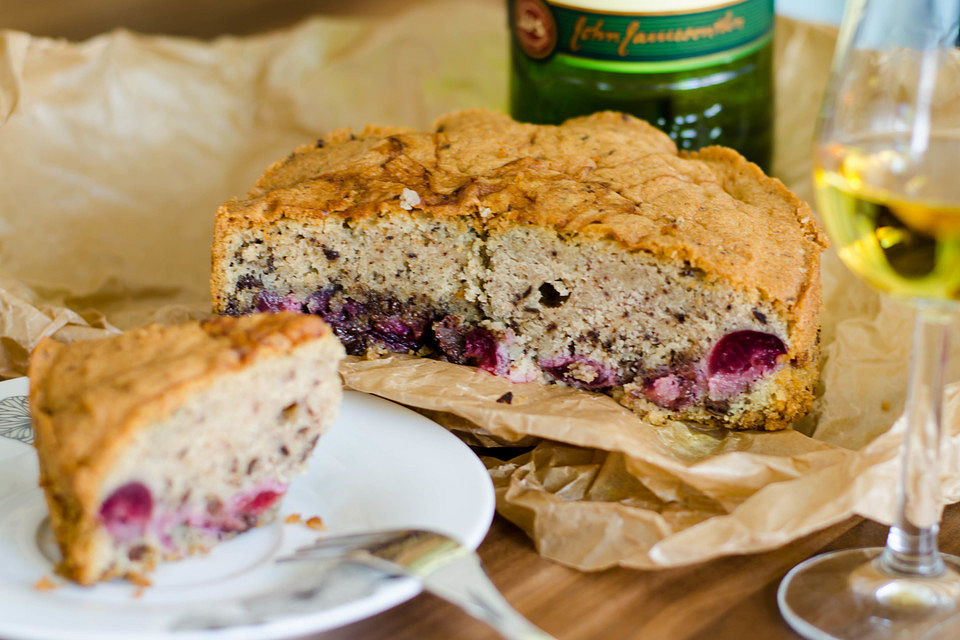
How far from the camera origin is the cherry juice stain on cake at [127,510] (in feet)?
4.86

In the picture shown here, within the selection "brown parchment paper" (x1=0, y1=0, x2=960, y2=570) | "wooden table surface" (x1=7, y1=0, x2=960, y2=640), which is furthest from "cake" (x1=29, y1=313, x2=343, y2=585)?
"brown parchment paper" (x1=0, y1=0, x2=960, y2=570)

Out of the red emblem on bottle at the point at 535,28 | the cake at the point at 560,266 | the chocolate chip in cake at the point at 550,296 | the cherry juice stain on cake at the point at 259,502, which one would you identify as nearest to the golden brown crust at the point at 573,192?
the cake at the point at 560,266

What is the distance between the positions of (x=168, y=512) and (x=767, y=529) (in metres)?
0.90

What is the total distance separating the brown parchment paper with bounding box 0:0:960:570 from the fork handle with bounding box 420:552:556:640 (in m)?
0.30

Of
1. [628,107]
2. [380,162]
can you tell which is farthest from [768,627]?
[628,107]

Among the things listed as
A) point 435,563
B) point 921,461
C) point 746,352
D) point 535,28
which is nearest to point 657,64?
point 535,28

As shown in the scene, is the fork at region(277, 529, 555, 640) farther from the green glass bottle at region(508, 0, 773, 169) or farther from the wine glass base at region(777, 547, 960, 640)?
the green glass bottle at region(508, 0, 773, 169)

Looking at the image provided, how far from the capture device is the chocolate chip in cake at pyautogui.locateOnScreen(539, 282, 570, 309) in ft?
6.91

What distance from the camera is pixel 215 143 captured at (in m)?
3.35

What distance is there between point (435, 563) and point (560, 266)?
766 mm

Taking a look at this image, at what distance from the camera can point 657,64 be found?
2682 mm

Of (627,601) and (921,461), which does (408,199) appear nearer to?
(627,601)

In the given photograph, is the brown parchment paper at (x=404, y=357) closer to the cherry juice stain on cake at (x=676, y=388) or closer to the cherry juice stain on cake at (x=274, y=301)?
the cherry juice stain on cake at (x=676, y=388)

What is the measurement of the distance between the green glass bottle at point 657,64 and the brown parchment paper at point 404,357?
1.02 feet
